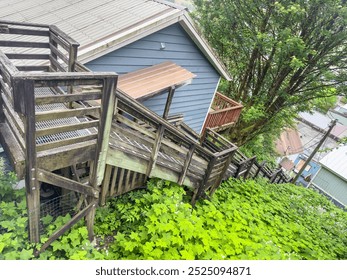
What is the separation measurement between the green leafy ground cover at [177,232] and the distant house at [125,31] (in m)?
2.71

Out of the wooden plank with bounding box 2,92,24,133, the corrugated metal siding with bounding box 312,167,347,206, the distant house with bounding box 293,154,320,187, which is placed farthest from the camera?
the distant house with bounding box 293,154,320,187

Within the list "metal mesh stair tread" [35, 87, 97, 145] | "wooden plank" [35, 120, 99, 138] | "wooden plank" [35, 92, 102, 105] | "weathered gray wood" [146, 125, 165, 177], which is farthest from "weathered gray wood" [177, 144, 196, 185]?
"wooden plank" [35, 92, 102, 105]

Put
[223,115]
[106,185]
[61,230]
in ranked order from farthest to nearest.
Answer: [223,115] < [106,185] < [61,230]

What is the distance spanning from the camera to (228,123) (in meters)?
11.2

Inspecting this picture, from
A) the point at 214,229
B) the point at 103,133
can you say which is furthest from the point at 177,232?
the point at 103,133

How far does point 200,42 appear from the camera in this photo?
25.0ft

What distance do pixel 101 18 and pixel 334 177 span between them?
77.2 feet

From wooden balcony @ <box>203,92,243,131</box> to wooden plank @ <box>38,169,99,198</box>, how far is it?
7223 mm

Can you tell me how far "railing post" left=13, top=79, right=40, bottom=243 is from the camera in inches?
92.7

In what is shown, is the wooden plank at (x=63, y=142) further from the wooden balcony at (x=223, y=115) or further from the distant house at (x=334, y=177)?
the distant house at (x=334, y=177)

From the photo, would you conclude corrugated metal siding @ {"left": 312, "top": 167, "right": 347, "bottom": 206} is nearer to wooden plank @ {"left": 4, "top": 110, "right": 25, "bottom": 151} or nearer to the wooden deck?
the wooden deck

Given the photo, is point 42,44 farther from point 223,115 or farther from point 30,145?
point 223,115

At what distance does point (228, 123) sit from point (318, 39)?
4704 mm

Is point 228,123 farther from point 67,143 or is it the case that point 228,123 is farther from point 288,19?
point 67,143
